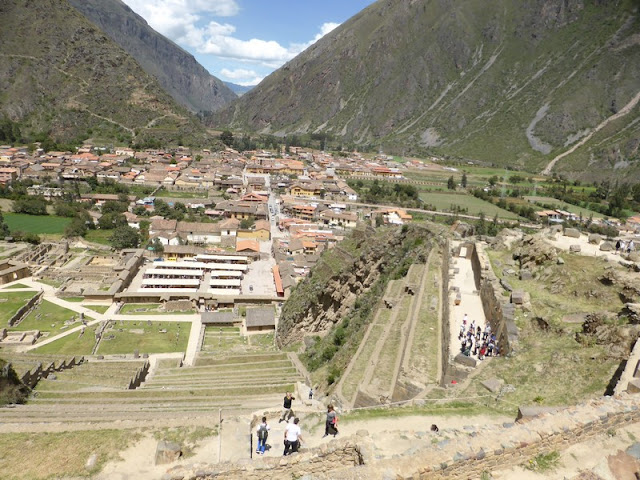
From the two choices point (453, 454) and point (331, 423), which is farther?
point (331, 423)

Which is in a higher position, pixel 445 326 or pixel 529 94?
pixel 529 94

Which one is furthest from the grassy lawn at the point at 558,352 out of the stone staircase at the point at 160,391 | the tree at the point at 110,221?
the tree at the point at 110,221

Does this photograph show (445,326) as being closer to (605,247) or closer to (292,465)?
(605,247)

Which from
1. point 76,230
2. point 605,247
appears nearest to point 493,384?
point 605,247

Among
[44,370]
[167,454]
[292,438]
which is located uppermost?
[292,438]

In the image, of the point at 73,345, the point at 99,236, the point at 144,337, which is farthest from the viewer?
the point at 99,236

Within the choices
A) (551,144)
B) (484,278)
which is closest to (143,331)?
(484,278)

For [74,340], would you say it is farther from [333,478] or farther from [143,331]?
[333,478]

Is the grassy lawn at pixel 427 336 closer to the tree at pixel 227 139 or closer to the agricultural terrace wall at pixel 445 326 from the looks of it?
the agricultural terrace wall at pixel 445 326
